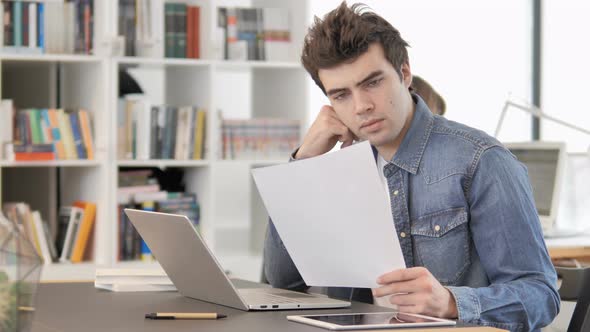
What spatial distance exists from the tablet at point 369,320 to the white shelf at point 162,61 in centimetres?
255

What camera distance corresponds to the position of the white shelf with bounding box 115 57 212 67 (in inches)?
157

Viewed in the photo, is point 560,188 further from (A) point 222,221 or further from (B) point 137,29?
(B) point 137,29

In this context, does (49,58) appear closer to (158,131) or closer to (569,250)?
(158,131)

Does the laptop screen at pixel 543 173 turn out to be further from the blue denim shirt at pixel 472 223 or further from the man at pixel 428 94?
the blue denim shirt at pixel 472 223

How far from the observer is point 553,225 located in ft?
13.4

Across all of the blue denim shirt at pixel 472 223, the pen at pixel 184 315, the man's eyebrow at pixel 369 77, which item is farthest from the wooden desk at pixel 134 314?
the man's eyebrow at pixel 369 77

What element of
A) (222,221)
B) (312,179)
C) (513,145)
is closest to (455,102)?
(513,145)

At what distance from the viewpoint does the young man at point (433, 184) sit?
1.83 m

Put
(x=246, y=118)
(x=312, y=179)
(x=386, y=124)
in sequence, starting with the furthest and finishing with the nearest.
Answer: (x=246, y=118) < (x=386, y=124) < (x=312, y=179)

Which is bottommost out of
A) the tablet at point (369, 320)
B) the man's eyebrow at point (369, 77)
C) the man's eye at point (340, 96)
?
the tablet at point (369, 320)

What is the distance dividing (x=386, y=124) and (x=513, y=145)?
2.29 meters

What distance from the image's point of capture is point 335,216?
169 cm

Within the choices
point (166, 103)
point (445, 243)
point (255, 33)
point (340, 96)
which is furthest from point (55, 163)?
point (445, 243)

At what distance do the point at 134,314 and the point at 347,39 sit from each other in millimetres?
720
